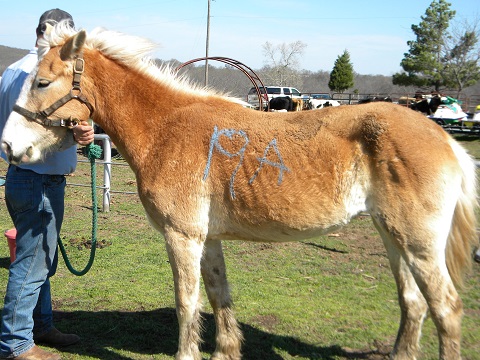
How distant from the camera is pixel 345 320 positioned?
14.7 feet

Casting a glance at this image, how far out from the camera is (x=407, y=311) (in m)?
3.63

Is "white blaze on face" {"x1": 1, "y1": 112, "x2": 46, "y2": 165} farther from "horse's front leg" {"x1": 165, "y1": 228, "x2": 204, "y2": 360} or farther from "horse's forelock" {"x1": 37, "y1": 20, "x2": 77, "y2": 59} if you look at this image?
"horse's front leg" {"x1": 165, "y1": 228, "x2": 204, "y2": 360}

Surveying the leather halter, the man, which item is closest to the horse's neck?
the leather halter

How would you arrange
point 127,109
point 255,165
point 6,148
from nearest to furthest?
point 6,148
point 255,165
point 127,109

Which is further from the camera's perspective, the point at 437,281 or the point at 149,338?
the point at 149,338

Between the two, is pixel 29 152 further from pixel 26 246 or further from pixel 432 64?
pixel 432 64

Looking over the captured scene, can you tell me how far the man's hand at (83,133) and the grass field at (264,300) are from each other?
5.99 ft

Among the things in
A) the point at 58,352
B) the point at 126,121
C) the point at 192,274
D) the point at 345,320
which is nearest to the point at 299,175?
the point at 192,274

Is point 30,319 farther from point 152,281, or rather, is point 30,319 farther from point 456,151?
point 456,151

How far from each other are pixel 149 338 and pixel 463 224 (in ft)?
9.32

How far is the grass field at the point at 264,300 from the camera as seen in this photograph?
4.05m

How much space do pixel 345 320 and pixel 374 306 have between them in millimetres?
447

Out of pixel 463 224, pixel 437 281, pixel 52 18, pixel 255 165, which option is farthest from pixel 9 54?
pixel 437 281

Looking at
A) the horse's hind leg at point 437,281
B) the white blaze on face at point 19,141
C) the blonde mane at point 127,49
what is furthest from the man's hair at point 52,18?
the horse's hind leg at point 437,281
